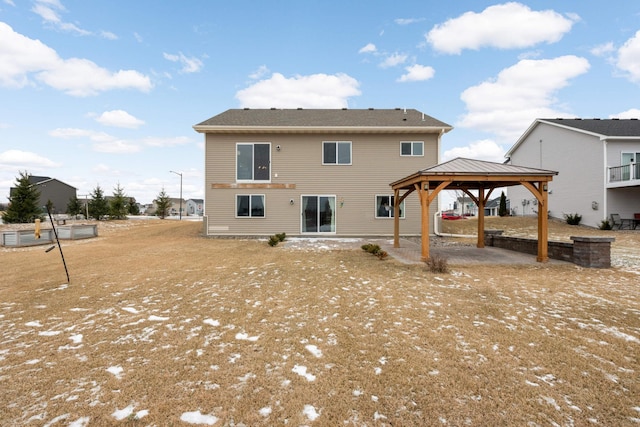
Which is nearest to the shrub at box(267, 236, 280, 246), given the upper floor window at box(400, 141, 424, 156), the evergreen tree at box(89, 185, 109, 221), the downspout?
the upper floor window at box(400, 141, 424, 156)

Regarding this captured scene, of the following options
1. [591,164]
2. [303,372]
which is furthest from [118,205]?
[591,164]

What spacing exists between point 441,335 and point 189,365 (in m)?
2.91

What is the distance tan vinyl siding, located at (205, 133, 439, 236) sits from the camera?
48.3ft

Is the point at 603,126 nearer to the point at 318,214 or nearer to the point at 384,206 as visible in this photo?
the point at 384,206

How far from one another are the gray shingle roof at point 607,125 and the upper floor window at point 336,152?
661 inches

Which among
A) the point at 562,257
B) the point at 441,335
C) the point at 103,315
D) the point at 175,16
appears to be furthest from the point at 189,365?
the point at 175,16

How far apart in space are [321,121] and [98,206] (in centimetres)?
2364

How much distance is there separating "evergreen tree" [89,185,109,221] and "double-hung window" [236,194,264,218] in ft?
64.2

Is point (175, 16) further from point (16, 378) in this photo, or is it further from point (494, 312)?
point (494, 312)

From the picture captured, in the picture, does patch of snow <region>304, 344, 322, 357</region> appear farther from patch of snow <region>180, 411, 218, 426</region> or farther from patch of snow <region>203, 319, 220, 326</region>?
patch of snow <region>203, 319, 220, 326</region>

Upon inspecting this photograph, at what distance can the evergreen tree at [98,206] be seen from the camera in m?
26.1

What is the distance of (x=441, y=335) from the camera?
3.51m

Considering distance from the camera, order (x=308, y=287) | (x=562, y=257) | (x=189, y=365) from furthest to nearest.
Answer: (x=562, y=257)
(x=308, y=287)
(x=189, y=365)

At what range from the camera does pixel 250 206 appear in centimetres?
1480
